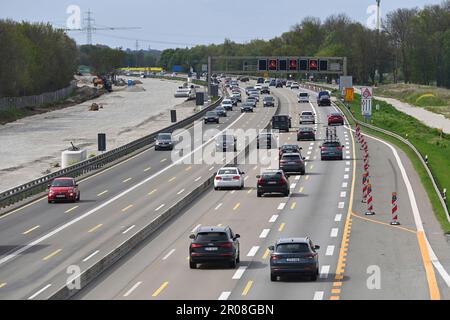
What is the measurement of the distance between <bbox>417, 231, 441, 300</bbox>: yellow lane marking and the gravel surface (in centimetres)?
3579

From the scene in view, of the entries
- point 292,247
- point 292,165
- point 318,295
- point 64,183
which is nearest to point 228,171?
point 292,165

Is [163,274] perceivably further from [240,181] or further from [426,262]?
[240,181]

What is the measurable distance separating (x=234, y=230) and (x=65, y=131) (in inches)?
3288

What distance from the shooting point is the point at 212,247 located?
36125 millimetres

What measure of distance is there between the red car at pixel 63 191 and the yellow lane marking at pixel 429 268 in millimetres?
20616

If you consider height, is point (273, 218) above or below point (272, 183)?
below

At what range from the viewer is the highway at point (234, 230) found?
33.2 m

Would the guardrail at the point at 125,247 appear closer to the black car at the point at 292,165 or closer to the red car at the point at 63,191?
the red car at the point at 63,191

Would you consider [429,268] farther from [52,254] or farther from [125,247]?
[52,254]

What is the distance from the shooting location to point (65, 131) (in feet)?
419

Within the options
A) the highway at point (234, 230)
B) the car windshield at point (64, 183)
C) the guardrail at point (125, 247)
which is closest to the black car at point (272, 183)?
the highway at point (234, 230)

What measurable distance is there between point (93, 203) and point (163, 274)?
22502mm
